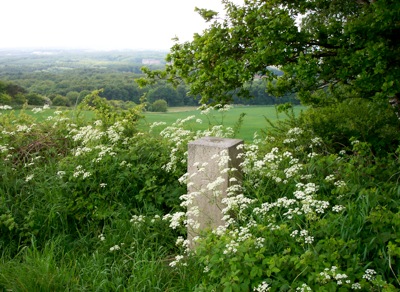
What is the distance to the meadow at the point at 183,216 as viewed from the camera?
2.87 metres

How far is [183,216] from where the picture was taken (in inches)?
161

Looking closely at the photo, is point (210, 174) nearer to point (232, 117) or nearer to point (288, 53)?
point (288, 53)

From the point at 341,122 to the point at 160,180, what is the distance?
282 centimetres

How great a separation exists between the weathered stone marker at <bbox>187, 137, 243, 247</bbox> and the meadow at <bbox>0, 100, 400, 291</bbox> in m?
0.13

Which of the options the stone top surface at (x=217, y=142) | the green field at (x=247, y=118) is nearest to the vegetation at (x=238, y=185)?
the stone top surface at (x=217, y=142)

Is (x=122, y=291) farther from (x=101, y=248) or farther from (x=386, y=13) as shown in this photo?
(x=386, y=13)

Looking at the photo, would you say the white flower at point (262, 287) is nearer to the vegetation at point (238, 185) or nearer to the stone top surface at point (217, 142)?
the vegetation at point (238, 185)

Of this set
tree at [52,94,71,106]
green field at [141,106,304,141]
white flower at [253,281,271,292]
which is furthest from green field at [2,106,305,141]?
white flower at [253,281,271,292]

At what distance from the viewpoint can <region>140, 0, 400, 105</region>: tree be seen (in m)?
5.18

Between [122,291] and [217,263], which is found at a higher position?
[217,263]

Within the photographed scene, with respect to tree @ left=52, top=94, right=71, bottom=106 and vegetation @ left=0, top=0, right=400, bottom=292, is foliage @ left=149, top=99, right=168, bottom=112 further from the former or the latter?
tree @ left=52, top=94, right=71, bottom=106

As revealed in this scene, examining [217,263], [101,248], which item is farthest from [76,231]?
[217,263]

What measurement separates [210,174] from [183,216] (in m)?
0.51

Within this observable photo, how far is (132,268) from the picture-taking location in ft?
12.8
